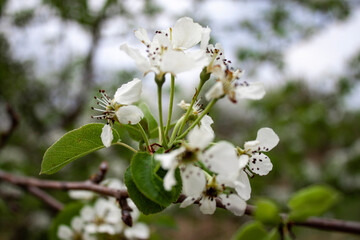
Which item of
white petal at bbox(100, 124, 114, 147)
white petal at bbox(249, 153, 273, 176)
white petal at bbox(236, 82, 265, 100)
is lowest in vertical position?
white petal at bbox(100, 124, 114, 147)

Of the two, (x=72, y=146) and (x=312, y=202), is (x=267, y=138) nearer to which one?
(x=312, y=202)

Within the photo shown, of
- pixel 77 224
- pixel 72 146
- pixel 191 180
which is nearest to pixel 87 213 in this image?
pixel 77 224

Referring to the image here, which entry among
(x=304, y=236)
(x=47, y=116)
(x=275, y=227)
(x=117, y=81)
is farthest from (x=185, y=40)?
(x=304, y=236)

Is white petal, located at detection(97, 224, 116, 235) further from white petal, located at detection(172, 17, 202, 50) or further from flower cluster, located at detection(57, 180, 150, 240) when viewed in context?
white petal, located at detection(172, 17, 202, 50)

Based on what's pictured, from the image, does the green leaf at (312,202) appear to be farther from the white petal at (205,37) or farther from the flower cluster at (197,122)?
the white petal at (205,37)

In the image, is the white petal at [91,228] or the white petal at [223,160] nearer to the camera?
the white petal at [223,160]

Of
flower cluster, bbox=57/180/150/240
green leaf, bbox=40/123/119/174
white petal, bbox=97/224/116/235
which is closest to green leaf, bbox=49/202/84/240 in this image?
→ flower cluster, bbox=57/180/150/240

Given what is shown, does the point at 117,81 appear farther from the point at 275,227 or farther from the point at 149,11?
the point at 275,227

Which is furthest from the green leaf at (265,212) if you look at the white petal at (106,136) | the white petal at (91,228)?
the white petal at (91,228)
